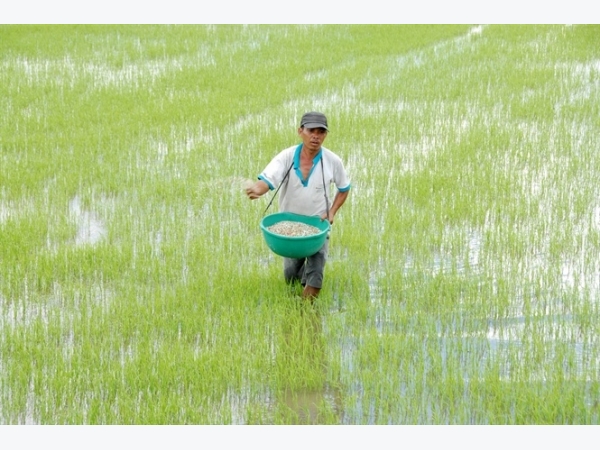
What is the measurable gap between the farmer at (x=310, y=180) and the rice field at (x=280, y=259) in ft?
0.71

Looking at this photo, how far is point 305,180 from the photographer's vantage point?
14.0ft

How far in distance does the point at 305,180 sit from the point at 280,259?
2.89 ft

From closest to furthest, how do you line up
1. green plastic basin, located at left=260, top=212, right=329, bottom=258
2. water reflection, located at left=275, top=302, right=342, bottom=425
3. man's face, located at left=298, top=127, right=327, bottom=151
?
water reflection, located at left=275, top=302, right=342, bottom=425 < green plastic basin, located at left=260, top=212, right=329, bottom=258 < man's face, located at left=298, top=127, right=327, bottom=151

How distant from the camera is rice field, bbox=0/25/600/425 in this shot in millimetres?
3557

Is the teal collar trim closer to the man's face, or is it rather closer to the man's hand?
the man's face

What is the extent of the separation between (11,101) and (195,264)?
448cm

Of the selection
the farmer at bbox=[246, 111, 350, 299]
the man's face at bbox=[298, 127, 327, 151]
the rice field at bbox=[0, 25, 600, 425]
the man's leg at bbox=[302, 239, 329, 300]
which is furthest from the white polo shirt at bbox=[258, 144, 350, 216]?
the rice field at bbox=[0, 25, 600, 425]

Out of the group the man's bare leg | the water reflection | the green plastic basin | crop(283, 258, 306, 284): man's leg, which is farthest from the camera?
crop(283, 258, 306, 284): man's leg

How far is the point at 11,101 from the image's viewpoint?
8.60 m

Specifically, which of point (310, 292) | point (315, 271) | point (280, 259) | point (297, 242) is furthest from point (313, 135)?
point (280, 259)

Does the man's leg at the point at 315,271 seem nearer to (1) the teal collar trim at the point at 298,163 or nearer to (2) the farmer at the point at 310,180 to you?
(2) the farmer at the point at 310,180

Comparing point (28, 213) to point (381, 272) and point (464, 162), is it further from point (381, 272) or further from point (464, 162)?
point (464, 162)

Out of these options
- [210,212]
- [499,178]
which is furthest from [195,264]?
[499,178]

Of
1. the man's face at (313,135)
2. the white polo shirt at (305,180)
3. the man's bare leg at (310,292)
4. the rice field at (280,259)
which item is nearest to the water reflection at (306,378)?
the rice field at (280,259)
